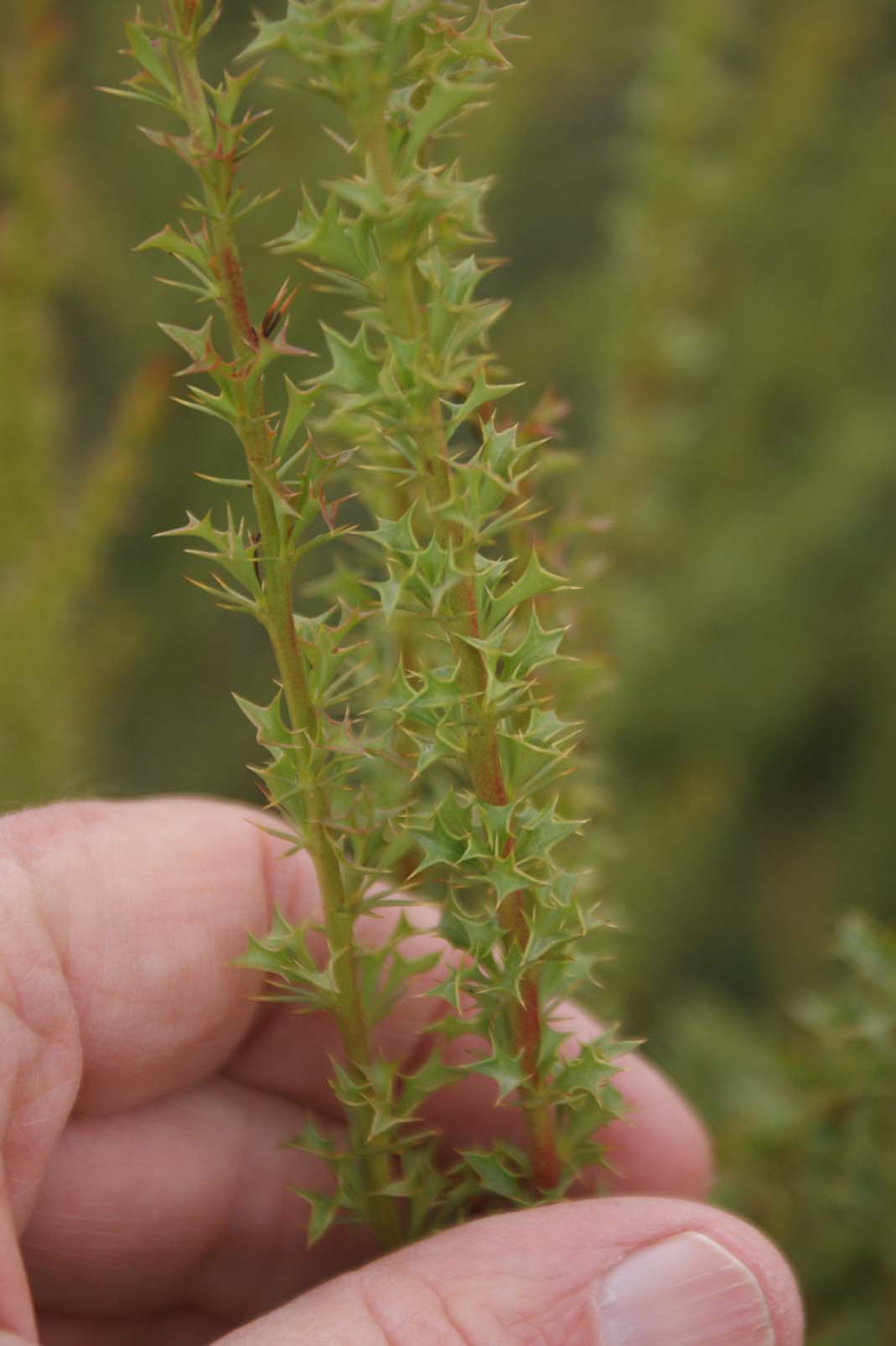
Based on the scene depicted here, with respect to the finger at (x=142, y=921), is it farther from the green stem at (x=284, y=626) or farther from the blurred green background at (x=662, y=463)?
the blurred green background at (x=662, y=463)

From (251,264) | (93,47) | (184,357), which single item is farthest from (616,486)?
(93,47)

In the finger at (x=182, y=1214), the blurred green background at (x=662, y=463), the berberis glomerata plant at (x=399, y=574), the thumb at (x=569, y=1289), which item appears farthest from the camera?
the blurred green background at (x=662, y=463)

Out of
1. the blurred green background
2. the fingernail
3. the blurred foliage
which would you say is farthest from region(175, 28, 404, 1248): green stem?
the blurred green background

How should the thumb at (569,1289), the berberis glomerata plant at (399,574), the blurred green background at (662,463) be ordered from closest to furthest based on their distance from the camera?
the berberis glomerata plant at (399,574) → the thumb at (569,1289) → the blurred green background at (662,463)

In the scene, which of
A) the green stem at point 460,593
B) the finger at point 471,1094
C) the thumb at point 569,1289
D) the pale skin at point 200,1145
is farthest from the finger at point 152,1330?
the green stem at point 460,593

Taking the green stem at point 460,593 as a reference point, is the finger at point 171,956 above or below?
below

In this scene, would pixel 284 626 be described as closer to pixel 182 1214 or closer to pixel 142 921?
pixel 142 921

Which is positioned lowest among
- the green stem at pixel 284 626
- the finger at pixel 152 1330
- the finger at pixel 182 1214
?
the finger at pixel 152 1330

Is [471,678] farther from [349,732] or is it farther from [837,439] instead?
[837,439]

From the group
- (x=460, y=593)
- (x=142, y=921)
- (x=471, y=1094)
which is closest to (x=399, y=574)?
(x=460, y=593)
